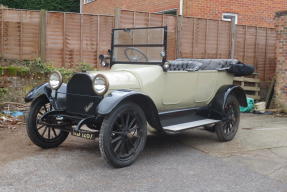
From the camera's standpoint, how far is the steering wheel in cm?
567

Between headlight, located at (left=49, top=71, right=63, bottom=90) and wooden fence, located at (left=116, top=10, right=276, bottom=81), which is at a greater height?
wooden fence, located at (left=116, top=10, right=276, bottom=81)

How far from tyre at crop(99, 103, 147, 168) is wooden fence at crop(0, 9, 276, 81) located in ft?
15.6

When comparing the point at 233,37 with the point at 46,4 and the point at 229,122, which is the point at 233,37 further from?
→ the point at 46,4

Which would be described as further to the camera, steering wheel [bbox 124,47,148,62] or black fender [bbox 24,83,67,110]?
steering wheel [bbox 124,47,148,62]

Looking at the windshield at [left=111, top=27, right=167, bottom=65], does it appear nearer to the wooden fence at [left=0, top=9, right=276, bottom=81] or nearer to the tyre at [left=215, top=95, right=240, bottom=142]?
the tyre at [left=215, top=95, right=240, bottom=142]

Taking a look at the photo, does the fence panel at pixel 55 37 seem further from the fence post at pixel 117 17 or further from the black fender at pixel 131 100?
the black fender at pixel 131 100

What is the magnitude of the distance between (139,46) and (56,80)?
141cm

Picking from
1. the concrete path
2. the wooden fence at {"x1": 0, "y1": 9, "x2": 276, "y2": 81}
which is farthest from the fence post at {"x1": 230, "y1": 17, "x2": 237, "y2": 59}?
the concrete path

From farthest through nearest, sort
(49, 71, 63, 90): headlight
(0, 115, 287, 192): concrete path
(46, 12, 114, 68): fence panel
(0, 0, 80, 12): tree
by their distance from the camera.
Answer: (0, 0, 80, 12): tree, (46, 12, 114, 68): fence panel, (49, 71, 63, 90): headlight, (0, 115, 287, 192): concrete path

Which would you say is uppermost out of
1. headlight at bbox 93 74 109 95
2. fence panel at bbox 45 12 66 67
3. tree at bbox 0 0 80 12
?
tree at bbox 0 0 80 12

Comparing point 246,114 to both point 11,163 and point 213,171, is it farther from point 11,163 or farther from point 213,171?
point 11,163

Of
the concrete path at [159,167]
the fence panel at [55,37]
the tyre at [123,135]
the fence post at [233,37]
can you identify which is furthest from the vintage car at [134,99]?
the fence post at [233,37]

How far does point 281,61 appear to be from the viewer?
9516 millimetres

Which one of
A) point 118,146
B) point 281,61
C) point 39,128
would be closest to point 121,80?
point 118,146
